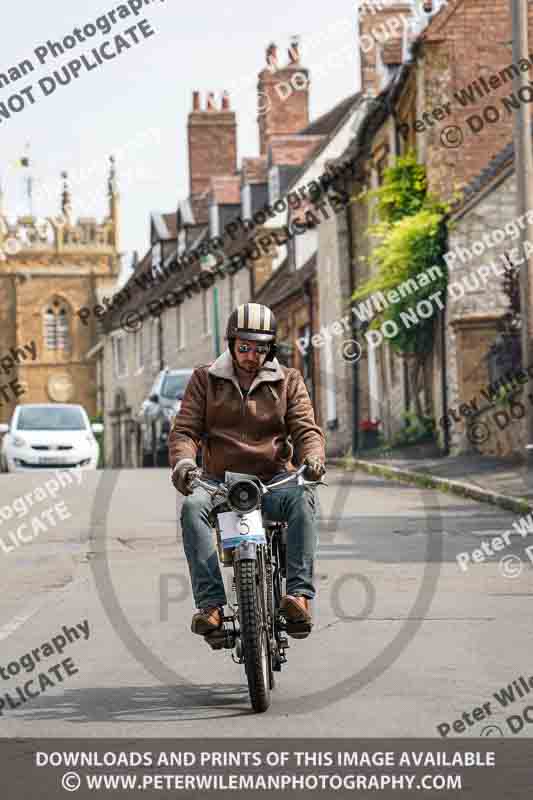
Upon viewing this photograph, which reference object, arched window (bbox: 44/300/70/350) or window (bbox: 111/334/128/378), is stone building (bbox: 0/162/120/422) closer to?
arched window (bbox: 44/300/70/350)

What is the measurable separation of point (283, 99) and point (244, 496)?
4713 cm

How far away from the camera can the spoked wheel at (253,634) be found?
6531mm

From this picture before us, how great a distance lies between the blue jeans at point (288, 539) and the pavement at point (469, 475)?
31.4ft

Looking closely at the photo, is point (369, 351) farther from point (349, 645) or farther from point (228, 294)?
point (349, 645)

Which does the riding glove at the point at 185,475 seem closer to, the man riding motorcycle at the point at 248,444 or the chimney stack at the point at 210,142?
the man riding motorcycle at the point at 248,444

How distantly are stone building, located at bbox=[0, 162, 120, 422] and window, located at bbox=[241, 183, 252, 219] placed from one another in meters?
42.5

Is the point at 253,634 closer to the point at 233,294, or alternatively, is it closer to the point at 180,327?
the point at 233,294

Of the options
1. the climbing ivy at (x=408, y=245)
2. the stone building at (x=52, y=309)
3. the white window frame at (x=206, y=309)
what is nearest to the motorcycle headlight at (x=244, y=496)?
the climbing ivy at (x=408, y=245)

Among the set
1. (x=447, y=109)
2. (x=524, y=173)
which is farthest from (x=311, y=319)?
(x=524, y=173)

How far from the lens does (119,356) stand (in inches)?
2854

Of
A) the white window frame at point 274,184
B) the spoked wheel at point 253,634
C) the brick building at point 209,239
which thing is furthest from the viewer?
the brick building at point 209,239

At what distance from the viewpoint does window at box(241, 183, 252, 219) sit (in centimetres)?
4966

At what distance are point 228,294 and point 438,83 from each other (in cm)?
2414
